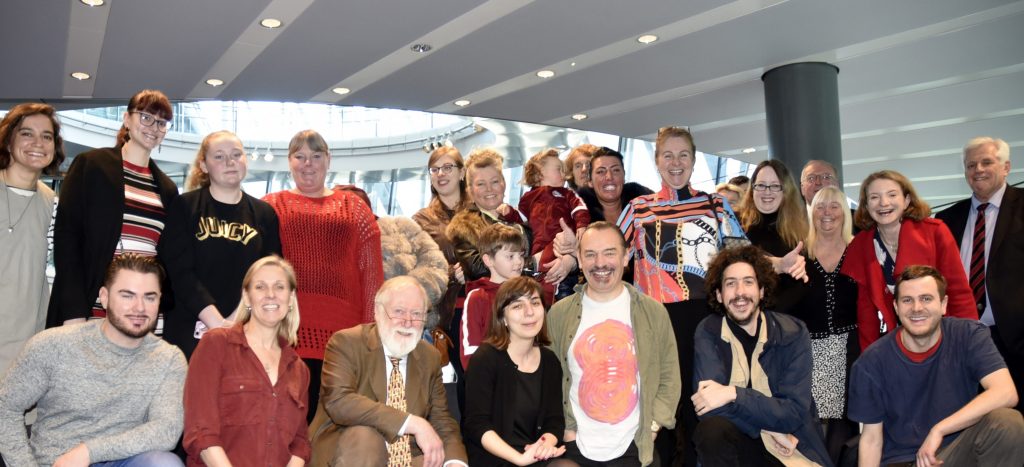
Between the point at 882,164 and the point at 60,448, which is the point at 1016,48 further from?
the point at 60,448

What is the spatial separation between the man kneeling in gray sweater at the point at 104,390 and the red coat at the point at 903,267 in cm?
316

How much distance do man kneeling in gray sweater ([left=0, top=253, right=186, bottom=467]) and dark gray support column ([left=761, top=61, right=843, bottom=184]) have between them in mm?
5870

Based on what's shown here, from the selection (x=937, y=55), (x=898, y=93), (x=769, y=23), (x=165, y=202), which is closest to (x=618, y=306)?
(x=165, y=202)

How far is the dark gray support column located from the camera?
7.44 metres

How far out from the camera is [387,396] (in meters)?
3.37

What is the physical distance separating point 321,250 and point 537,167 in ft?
5.54

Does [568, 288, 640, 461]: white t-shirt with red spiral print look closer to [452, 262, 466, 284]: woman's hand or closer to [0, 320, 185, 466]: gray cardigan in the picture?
[452, 262, 466, 284]: woman's hand

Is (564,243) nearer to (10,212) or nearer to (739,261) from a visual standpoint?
(739,261)

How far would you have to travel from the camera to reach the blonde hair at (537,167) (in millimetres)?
5031

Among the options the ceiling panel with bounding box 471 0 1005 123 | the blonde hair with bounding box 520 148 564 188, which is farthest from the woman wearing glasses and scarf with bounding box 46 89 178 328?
the ceiling panel with bounding box 471 0 1005 123

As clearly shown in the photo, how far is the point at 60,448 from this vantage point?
299 cm

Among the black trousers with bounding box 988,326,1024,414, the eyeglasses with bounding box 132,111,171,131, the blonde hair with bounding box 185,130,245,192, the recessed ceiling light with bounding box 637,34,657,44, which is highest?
the recessed ceiling light with bounding box 637,34,657,44

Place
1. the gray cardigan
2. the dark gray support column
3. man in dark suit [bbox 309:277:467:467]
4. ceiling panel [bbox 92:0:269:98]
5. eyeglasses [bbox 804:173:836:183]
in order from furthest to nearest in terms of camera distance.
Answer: the dark gray support column
ceiling panel [bbox 92:0:269:98]
eyeglasses [bbox 804:173:836:183]
man in dark suit [bbox 309:277:467:467]
the gray cardigan

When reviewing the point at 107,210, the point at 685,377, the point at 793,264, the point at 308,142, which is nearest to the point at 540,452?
the point at 685,377
